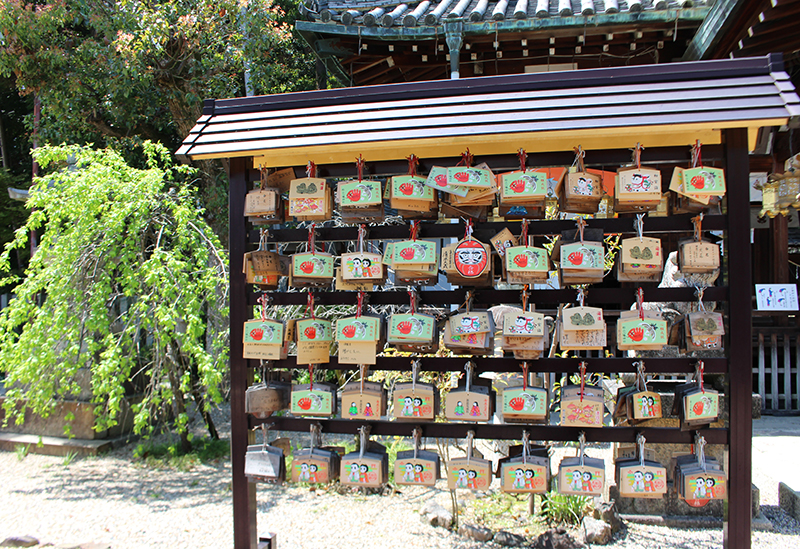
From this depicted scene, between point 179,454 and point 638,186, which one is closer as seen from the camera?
point 638,186

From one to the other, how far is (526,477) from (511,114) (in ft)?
6.36

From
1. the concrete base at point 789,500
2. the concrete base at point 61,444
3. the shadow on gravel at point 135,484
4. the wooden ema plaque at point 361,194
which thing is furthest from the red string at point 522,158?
the concrete base at point 61,444

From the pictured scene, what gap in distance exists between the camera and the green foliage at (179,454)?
5.71 m

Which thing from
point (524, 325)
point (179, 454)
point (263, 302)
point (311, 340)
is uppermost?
point (263, 302)

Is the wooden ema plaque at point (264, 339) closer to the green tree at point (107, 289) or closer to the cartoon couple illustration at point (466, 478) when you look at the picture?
the cartoon couple illustration at point (466, 478)

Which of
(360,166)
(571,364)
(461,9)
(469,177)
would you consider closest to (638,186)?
(469,177)

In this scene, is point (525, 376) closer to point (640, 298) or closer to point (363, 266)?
point (640, 298)

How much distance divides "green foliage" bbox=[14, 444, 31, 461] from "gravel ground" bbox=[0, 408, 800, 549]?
0.83ft

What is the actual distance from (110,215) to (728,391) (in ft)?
17.0

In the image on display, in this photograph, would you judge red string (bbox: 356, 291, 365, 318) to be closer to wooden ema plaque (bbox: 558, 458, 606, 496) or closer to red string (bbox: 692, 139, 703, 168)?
wooden ema plaque (bbox: 558, 458, 606, 496)

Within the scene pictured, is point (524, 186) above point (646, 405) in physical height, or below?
above

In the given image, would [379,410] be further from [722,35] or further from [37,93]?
[37,93]

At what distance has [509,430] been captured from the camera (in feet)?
9.40

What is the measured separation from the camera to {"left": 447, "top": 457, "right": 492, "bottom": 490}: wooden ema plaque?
2.81m
